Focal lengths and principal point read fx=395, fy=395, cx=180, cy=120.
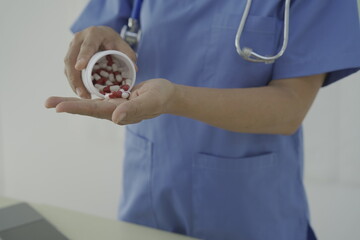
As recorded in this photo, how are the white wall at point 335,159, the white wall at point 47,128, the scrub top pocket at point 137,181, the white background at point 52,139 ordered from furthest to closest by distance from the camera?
the white wall at point 47,128 → the white background at point 52,139 → the white wall at point 335,159 → the scrub top pocket at point 137,181

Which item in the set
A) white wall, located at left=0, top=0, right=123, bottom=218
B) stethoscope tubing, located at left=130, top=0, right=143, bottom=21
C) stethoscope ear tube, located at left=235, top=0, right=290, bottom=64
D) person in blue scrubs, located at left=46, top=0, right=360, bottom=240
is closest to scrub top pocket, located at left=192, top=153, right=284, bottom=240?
person in blue scrubs, located at left=46, top=0, right=360, bottom=240

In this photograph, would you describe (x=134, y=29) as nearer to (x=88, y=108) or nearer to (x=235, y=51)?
(x=235, y=51)

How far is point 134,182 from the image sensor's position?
3.08 ft

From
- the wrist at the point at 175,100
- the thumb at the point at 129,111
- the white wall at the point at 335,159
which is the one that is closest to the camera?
the thumb at the point at 129,111

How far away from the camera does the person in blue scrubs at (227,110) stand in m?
0.76

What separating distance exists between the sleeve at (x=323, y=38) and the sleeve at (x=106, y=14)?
43cm

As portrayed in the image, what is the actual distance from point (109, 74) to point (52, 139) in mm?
1404

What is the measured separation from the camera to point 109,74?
79cm

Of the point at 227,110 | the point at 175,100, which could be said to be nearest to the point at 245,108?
the point at 227,110

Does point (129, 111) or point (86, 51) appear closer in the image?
point (129, 111)

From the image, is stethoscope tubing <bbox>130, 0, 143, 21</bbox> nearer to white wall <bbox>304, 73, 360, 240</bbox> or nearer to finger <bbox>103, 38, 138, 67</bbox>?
finger <bbox>103, 38, 138, 67</bbox>

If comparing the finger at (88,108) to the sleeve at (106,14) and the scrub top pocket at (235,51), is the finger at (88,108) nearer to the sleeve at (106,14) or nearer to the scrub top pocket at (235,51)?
the scrub top pocket at (235,51)

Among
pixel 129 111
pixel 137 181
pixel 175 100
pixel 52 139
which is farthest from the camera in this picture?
pixel 52 139

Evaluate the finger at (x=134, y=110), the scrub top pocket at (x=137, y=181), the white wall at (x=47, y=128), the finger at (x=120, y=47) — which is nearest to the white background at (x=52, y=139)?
the white wall at (x=47, y=128)
